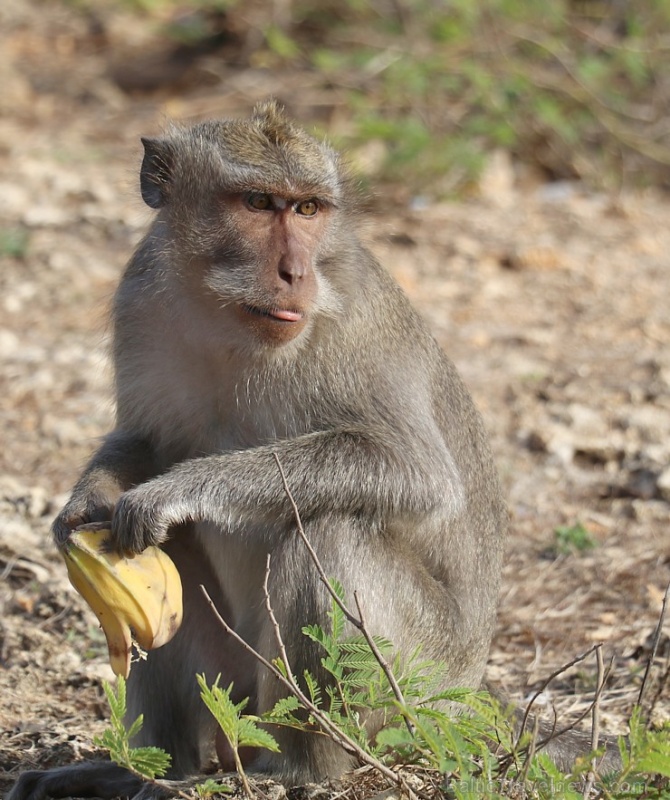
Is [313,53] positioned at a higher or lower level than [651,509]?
higher

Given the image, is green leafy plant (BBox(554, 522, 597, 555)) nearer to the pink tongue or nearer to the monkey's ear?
the pink tongue

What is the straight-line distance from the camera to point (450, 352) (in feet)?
28.7

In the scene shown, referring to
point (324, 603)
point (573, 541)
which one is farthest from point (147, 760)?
point (573, 541)

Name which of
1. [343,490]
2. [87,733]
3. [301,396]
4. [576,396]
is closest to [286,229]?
[301,396]

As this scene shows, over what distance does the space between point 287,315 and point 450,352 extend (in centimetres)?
452

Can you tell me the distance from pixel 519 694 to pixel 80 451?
3.22 m

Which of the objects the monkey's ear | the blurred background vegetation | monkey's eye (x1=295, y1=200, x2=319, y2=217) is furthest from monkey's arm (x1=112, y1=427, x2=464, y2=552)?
the blurred background vegetation

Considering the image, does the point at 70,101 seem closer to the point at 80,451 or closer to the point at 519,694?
the point at 80,451

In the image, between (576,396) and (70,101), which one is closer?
(576,396)

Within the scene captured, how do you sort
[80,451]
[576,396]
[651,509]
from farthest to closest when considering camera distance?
1. [576,396]
2. [80,451]
3. [651,509]

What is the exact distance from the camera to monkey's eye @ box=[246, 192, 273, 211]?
452cm

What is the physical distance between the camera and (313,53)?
1276 centimetres

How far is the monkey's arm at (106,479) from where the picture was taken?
4523 mm

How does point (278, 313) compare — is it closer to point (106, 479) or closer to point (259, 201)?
point (259, 201)
